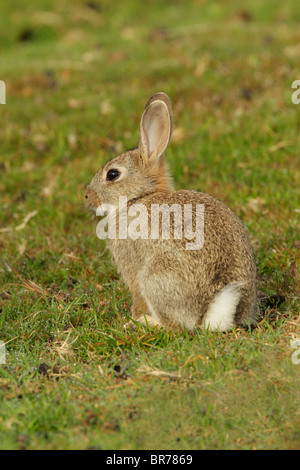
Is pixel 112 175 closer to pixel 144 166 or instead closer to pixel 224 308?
pixel 144 166

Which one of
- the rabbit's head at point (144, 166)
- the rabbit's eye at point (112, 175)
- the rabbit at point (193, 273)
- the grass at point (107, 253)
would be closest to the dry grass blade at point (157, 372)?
the grass at point (107, 253)

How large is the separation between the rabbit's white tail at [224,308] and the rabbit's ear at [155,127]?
1.43 m

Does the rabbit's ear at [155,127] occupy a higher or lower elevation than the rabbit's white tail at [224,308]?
higher

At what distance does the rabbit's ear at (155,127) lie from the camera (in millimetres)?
5180

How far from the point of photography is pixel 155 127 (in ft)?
17.3

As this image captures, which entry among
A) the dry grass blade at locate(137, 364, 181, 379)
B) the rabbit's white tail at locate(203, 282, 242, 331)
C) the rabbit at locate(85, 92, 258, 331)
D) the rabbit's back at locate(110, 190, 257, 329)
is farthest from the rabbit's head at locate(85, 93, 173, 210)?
the dry grass blade at locate(137, 364, 181, 379)

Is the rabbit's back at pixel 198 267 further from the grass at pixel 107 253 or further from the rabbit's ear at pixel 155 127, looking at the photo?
the rabbit's ear at pixel 155 127

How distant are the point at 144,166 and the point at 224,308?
153cm

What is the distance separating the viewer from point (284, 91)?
908cm

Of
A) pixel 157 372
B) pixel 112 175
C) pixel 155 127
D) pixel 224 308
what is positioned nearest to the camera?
pixel 157 372

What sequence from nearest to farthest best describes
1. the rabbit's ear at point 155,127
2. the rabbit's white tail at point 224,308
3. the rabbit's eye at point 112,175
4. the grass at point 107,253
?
the grass at point 107,253 < the rabbit's white tail at point 224,308 < the rabbit's ear at point 155,127 < the rabbit's eye at point 112,175

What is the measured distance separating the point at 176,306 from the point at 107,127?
4901 mm

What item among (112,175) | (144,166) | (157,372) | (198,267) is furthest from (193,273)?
(112,175)
